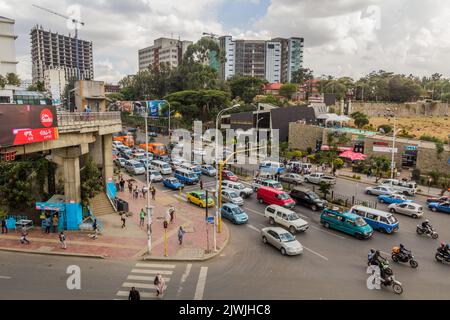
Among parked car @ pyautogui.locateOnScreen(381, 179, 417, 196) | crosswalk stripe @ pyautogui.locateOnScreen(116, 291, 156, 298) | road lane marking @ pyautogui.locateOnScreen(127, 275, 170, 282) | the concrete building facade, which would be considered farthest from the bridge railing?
the concrete building facade

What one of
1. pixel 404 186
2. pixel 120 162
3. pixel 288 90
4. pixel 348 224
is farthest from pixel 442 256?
pixel 288 90

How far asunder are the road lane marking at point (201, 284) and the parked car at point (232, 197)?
12.1 meters

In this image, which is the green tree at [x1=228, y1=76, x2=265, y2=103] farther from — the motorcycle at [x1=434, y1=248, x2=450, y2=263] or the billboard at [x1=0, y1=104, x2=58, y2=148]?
the motorcycle at [x1=434, y1=248, x2=450, y2=263]

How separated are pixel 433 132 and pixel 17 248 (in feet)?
245

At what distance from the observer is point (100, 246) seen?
21719 mm

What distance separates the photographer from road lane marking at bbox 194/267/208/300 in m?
15.7

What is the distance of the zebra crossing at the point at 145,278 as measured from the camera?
1591 cm

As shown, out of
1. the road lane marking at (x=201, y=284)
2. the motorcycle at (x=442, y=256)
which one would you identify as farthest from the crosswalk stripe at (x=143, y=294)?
the motorcycle at (x=442, y=256)

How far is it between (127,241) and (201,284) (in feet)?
26.3

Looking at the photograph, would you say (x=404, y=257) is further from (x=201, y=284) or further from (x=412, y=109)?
(x=412, y=109)

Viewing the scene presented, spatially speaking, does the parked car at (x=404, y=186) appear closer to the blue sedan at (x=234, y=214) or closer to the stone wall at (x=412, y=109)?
the blue sedan at (x=234, y=214)

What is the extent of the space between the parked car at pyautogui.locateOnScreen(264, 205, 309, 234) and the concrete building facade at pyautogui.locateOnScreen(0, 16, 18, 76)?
286ft
